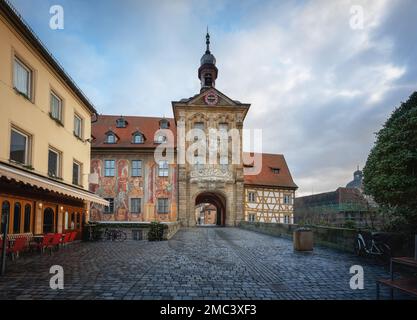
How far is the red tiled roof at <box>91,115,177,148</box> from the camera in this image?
1291 inches

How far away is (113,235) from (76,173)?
4425 millimetres

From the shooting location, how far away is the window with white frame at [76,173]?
A: 61.6 ft

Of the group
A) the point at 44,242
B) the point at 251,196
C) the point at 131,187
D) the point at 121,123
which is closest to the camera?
the point at 44,242

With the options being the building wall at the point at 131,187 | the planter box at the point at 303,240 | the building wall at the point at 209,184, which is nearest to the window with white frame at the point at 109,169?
the building wall at the point at 131,187

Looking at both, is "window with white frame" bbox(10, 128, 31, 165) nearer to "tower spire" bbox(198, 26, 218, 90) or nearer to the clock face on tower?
the clock face on tower

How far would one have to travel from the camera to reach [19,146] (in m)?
12.9

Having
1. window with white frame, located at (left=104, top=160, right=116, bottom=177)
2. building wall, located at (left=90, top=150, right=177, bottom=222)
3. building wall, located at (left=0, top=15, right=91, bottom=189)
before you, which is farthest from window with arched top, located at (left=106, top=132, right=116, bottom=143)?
building wall, located at (left=0, top=15, right=91, bottom=189)

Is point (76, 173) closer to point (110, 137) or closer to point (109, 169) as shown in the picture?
point (109, 169)

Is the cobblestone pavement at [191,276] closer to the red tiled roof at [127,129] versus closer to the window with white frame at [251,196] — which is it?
the red tiled roof at [127,129]

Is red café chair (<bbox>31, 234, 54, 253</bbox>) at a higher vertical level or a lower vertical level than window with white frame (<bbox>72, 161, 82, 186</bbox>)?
lower

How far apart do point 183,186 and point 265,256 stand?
849 inches

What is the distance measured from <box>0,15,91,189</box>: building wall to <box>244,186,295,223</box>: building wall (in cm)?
2146

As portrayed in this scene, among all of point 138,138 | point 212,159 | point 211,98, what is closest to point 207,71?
point 211,98

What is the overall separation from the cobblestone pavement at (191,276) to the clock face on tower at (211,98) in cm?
2430
